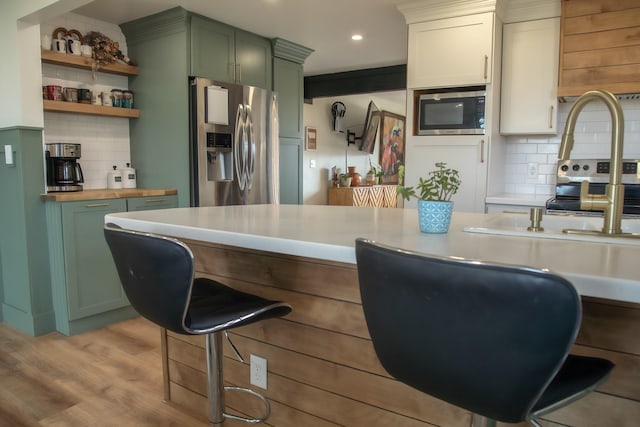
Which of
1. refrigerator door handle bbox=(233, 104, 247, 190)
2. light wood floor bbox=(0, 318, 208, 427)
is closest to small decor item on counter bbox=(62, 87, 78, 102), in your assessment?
refrigerator door handle bbox=(233, 104, 247, 190)

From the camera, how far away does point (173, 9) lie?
3.58 m

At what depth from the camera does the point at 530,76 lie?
3.39 meters

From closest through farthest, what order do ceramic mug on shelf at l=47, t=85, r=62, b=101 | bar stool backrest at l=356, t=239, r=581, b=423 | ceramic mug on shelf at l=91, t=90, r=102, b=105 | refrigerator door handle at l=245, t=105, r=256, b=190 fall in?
bar stool backrest at l=356, t=239, r=581, b=423 → ceramic mug on shelf at l=47, t=85, r=62, b=101 → ceramic mug on shelf at l=91, t=90, r=102, b=105 → refrigerator door handle at l=245, t=105, r=256, b=190

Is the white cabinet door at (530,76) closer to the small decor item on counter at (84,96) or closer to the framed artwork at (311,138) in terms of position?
the small decor item on counter at (84,96)

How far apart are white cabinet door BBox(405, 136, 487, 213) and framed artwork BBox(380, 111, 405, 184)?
5.25 metres

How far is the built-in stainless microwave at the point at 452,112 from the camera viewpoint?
131 inches

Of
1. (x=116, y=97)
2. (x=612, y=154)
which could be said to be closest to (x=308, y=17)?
(x=116, y=97)

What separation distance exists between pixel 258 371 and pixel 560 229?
1.21m

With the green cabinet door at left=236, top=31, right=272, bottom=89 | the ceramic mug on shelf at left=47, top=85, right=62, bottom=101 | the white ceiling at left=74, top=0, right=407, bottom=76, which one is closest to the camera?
the ceramic mug on shelf at left=47, top=85, right=62, bottom=101

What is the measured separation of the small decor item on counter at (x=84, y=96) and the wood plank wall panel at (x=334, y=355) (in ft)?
7.32

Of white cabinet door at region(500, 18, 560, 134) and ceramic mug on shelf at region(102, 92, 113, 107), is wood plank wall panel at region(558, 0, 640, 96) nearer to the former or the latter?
white cabinet door at region(500, 18, 560, 134)

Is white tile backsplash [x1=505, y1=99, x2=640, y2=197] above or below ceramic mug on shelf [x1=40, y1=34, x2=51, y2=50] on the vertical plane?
below

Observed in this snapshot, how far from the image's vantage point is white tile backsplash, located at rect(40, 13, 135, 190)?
3.52 m

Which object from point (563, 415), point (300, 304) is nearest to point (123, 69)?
point (300, 304)
